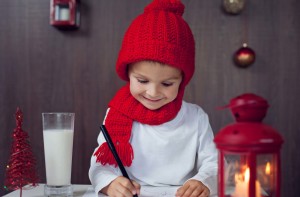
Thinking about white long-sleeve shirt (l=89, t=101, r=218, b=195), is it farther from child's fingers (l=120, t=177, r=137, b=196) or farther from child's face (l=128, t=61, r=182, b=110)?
child's fingers (l=120, t=177, r=137, b=196)

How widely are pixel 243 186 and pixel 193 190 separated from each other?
39 centimetres

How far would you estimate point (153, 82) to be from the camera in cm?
119

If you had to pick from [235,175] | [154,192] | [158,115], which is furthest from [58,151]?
[235,175]

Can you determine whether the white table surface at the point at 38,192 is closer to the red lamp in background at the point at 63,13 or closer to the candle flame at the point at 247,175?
the candle flame at the point at 247,175

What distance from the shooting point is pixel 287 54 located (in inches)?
94.7

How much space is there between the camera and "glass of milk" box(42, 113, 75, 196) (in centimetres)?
100

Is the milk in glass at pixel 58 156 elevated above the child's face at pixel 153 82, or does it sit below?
below

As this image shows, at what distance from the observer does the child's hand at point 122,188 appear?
996 millimetres

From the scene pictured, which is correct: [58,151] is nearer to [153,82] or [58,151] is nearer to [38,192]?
[38,192]

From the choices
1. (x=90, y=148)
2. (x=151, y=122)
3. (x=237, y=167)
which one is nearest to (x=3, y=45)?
(x=90, y=148)

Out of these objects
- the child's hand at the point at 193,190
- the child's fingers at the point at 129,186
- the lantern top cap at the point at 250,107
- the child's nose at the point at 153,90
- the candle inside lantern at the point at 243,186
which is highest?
the lantern top cap at the point at 250,107

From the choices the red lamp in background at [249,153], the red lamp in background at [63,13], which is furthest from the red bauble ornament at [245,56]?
the red lamp in background at [249,153]

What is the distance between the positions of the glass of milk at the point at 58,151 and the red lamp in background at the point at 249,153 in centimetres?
47

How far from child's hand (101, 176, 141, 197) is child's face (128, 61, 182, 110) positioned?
0.95 ft
